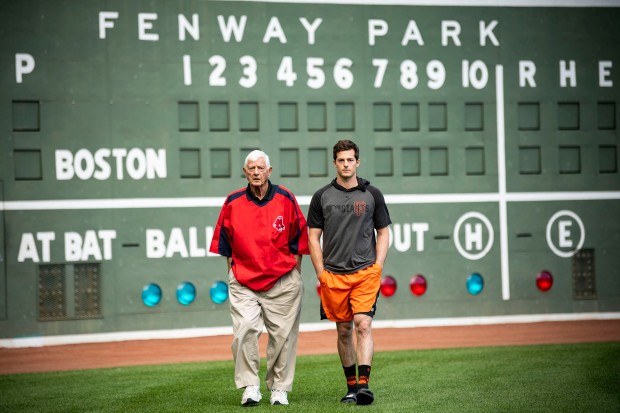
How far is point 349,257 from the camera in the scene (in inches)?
269

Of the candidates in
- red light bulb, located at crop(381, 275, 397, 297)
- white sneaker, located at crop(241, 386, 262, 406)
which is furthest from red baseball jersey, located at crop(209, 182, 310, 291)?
red light bulb, located at crop(381, 275, 397, 297)

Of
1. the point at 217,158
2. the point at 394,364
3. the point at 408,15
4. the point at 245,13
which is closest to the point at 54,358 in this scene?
the point at 217,158

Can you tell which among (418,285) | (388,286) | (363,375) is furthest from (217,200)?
(363,375)

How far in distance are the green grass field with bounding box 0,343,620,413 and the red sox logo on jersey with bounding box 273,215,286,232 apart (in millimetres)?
1202

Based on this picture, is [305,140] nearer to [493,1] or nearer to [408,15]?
[408,15]

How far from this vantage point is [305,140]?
487 inches

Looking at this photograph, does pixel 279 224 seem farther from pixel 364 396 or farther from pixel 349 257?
pixel 364 396

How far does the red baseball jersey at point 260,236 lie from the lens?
6992mm

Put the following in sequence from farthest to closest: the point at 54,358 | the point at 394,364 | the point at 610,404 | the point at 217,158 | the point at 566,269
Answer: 1. the point at 566,269
2. the point at 217,158
3. the point at 54,358
4. the point at 394,364
5. the point at 610,404

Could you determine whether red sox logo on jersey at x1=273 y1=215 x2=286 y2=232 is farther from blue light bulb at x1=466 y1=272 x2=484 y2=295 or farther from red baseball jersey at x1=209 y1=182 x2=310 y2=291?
blue light bulb at x1=466 y1=272 x2=484 y2=295

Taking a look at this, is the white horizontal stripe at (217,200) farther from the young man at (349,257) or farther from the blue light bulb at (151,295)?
the young man at (349,257)

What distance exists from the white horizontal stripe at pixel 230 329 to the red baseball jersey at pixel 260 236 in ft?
16.8

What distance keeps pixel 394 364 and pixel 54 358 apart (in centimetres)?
381

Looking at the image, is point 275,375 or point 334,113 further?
point 334,113
